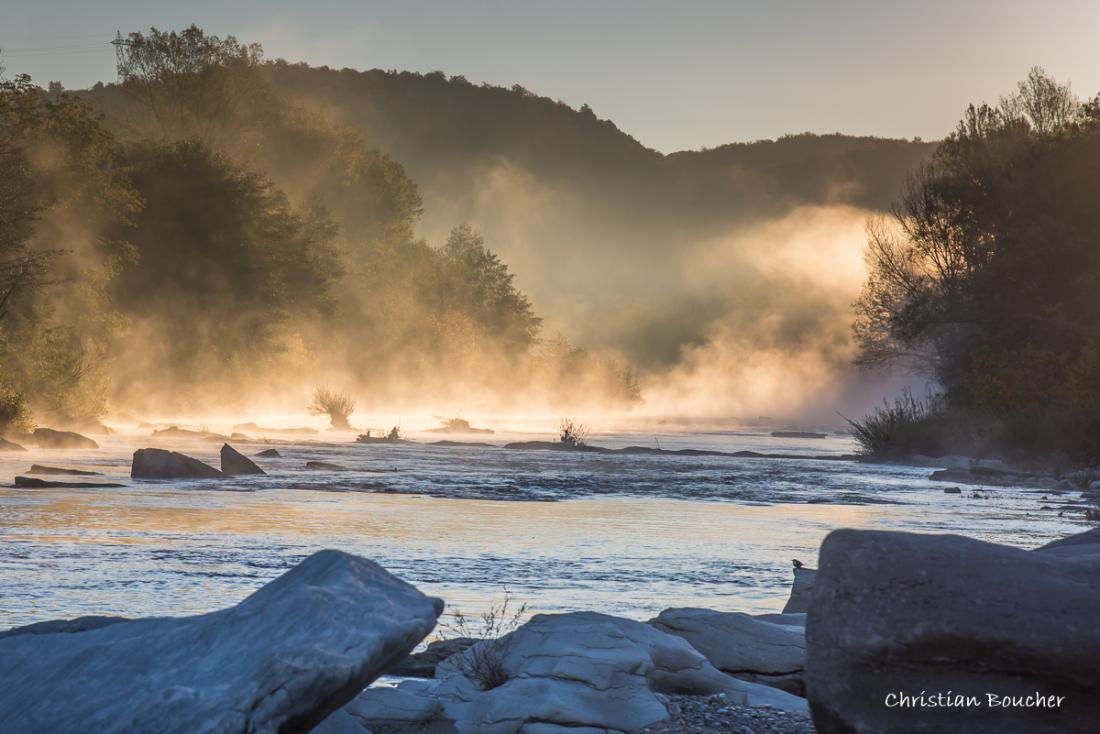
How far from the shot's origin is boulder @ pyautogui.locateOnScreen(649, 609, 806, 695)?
802 cm

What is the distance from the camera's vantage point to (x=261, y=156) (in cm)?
7681

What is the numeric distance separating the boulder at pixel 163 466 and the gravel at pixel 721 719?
19.9 meters

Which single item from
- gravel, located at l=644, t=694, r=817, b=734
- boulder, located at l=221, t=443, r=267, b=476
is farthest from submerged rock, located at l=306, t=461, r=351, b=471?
gravel, located at l=644, t=694, r=817, b=734

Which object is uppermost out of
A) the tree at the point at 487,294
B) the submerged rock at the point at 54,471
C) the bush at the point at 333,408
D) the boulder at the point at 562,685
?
the tree at the point at 487,294

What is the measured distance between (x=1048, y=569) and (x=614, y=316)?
558 ft

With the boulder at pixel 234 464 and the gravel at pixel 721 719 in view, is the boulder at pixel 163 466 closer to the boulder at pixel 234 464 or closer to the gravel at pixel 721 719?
the boulder at pixel 234 464

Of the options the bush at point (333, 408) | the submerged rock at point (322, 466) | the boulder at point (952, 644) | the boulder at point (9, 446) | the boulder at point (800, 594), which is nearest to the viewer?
the boulder at point (952, 644)

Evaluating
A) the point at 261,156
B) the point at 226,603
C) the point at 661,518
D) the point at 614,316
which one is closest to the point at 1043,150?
the point at 661,518

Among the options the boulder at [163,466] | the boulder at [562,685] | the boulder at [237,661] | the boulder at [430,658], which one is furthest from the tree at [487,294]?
the boulder at [237,661]

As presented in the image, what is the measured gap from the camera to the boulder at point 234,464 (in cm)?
2719

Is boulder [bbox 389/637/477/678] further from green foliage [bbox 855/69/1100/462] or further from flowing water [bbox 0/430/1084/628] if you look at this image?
green foliage [bbox 855/69/1100/462]

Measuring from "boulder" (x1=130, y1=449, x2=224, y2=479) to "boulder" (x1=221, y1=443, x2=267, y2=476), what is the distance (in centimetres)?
130

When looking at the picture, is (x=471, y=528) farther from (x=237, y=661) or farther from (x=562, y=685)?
(x=237, y=661)

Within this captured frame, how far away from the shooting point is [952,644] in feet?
18.3
